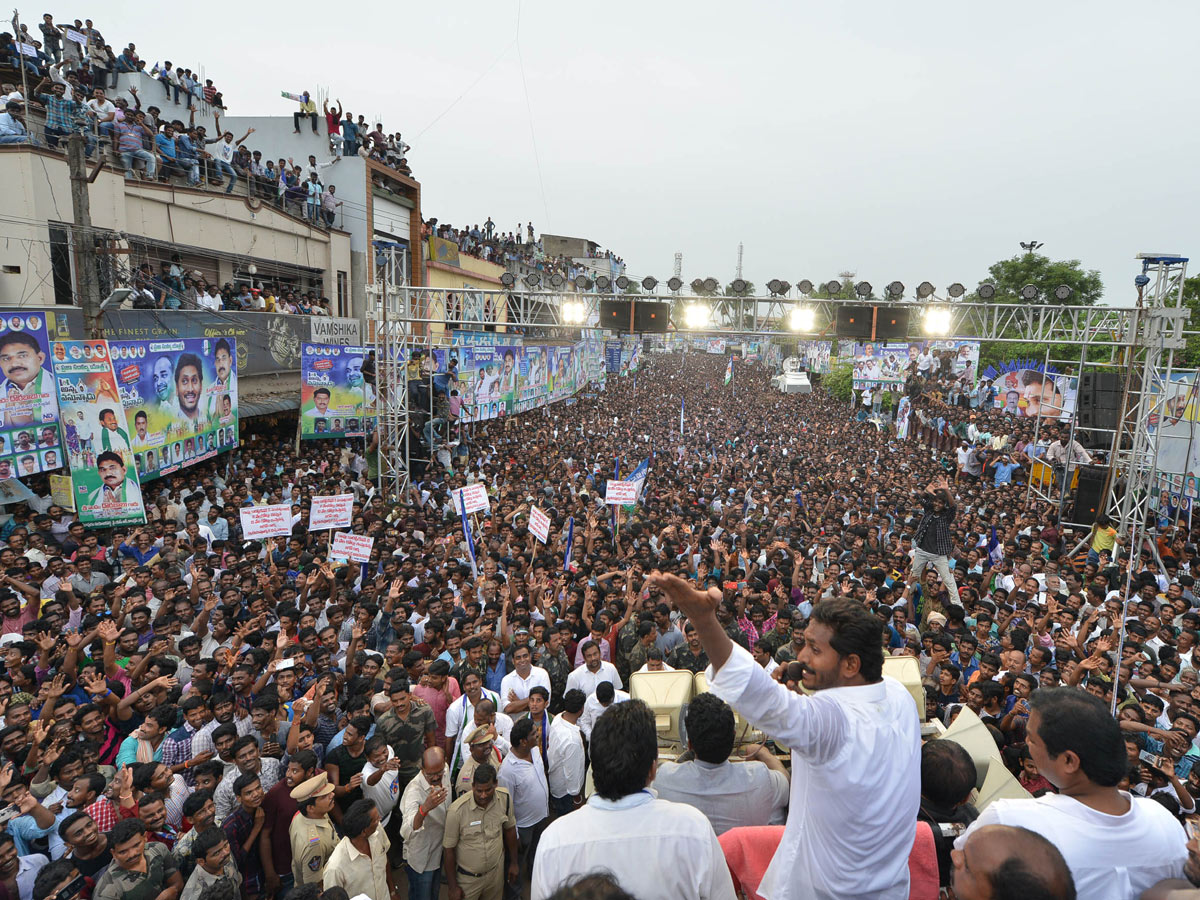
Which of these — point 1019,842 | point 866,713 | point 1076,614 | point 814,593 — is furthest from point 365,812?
point 1076,614

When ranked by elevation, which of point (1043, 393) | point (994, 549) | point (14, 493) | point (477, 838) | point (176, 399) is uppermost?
point (1043, 393)

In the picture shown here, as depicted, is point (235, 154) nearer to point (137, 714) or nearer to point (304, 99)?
point (304, 99)

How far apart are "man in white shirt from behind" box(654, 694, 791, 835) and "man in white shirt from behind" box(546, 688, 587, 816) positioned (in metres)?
1.83

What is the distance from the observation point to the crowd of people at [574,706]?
2.04 m

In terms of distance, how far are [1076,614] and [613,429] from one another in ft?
57.6

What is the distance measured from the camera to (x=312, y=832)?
3848mm

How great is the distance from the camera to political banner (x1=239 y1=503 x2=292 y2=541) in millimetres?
8235

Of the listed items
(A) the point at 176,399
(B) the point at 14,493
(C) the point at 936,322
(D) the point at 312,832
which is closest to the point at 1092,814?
(D) the point at 312,832

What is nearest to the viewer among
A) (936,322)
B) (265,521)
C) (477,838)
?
(477,838)

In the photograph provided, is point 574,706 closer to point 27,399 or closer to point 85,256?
point 27,399

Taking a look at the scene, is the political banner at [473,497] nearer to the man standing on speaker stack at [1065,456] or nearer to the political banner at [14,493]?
the political banner at [14,493]

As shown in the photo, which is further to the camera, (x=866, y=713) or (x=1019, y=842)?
(x=866, y=713)

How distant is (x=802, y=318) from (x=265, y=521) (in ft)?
34.2

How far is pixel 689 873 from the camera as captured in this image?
202 cm
